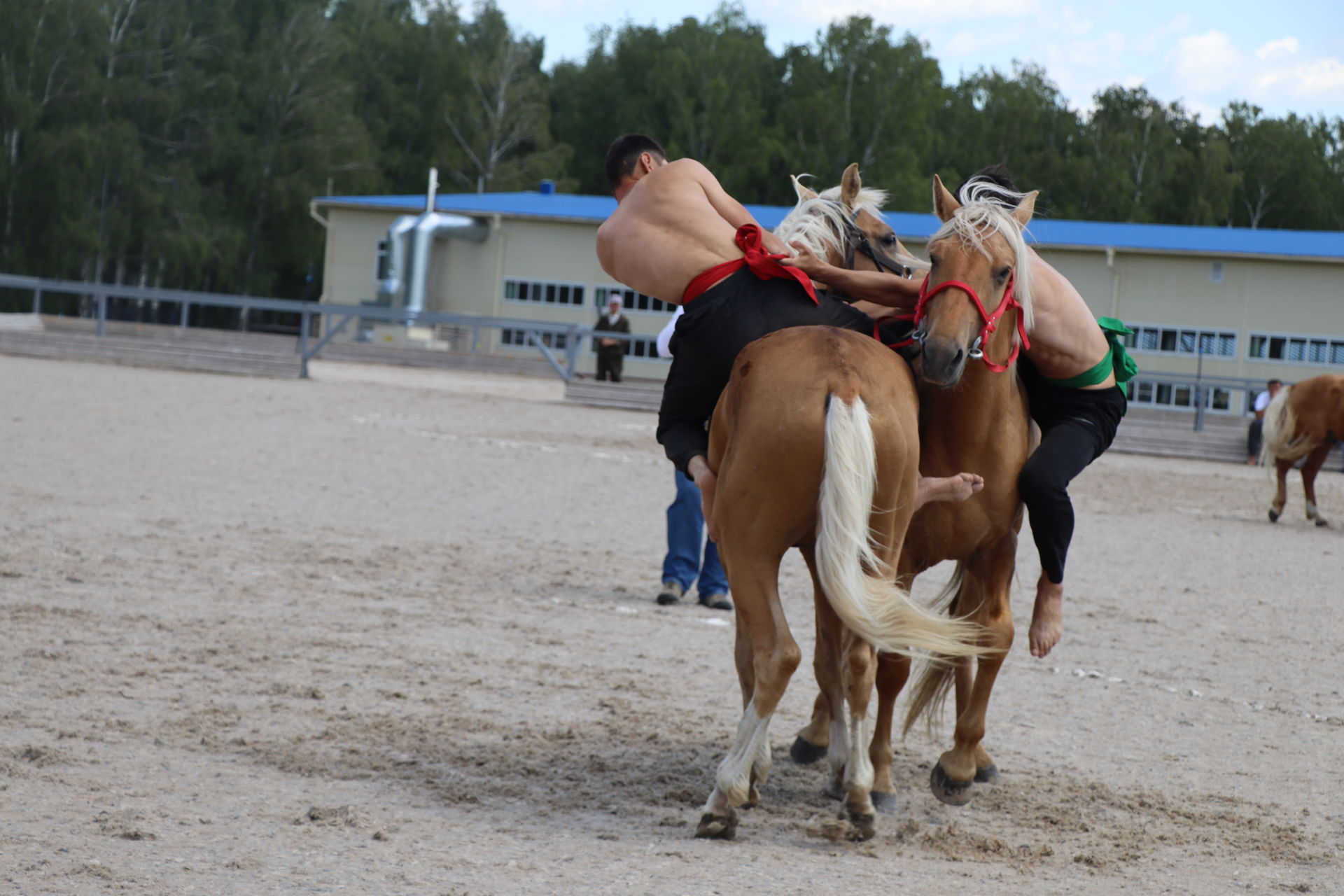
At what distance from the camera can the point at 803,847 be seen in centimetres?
395

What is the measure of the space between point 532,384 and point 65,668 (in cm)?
2185

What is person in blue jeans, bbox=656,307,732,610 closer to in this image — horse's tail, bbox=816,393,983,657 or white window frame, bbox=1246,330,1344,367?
horse's tail, bbox=816,393,983,657

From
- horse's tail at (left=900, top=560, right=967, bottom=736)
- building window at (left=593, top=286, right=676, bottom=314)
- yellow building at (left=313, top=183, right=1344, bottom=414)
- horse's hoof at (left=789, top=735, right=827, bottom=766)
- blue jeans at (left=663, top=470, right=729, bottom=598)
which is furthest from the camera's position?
building window at (left=593, top=286, right=676, bottom=314)

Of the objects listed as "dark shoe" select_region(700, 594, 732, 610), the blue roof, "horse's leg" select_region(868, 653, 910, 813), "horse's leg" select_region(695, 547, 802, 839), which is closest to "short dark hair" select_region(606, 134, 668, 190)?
"horse's leg" select_region(695, 547, 802, 839)

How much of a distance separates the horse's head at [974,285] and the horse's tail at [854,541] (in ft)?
0.96

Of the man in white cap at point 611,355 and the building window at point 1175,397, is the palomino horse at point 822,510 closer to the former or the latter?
the man in white cap at point 611,355

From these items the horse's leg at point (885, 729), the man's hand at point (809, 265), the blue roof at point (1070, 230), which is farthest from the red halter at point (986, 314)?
the blue roof at point (1070, 230)

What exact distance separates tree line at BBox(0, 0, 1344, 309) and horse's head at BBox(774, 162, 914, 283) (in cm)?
4681

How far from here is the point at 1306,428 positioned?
14.6 m

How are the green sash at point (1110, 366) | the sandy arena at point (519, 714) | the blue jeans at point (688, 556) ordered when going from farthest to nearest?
the blue jeans at point (688, 556) → the green sash at point (1110, 366) → the sandy arena at point (519, 714)

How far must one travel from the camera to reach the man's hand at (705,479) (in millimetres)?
4312

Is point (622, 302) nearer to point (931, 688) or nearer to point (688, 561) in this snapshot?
point (688, 561)

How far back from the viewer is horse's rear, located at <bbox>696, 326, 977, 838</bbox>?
380 centimetres

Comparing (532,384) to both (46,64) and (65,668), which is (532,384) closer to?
(65,668)
